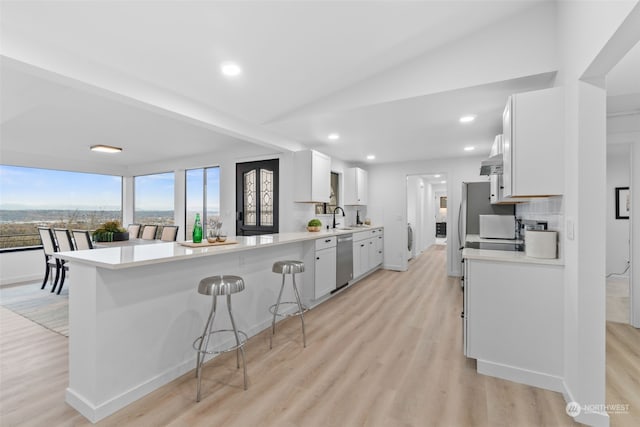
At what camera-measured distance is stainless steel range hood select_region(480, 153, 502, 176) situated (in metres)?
2.66

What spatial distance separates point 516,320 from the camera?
215cm

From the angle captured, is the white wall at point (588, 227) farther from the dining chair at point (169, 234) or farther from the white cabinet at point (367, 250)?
the dining chair at point (169, 234)

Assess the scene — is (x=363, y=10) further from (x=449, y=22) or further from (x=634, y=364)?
(x=634, y=364)

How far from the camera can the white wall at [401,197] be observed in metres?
5.47

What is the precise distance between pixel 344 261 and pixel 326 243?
26.2 inches

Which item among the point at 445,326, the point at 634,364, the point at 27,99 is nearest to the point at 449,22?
the point at 445,326

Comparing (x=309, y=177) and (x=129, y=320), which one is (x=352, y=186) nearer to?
(x=309, y=177)

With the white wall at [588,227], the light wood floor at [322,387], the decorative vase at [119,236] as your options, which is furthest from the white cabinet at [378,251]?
the decorative vase at [119,236]

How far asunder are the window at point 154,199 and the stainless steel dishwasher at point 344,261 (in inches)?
159

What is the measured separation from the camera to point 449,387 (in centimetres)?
207

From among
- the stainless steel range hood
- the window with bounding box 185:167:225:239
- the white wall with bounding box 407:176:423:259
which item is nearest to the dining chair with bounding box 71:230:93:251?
the window with bounding box 185:167:225:239

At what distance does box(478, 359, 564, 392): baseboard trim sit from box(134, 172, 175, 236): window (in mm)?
6175

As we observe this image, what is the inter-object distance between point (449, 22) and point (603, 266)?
1.96 meters

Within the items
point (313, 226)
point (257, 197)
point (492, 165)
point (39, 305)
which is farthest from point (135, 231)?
point (492, 165)
